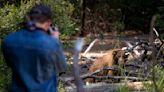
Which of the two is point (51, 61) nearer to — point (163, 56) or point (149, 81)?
point (149, 81)

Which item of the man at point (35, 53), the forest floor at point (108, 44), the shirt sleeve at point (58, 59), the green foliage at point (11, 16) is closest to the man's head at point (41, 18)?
the man at point (35, 53)

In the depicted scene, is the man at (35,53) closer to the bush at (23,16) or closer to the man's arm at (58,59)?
the man's arm at (58,59)

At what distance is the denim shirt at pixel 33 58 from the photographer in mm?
4129

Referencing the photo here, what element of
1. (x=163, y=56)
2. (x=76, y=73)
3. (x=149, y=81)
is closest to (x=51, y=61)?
(x=76, y=73)

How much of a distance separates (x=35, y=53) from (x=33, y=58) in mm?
50

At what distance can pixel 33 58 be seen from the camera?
13.7ft

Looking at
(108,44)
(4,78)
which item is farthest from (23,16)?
(108,44)

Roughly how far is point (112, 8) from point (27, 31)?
26547mm

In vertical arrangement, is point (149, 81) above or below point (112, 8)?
above

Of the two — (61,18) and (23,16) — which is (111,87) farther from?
(23,16)

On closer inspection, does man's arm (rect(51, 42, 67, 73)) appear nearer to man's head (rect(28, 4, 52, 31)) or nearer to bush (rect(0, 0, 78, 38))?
man's head (rect(28, 4, 52, 31))

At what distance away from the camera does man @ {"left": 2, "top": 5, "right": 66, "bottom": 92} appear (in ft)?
13.6

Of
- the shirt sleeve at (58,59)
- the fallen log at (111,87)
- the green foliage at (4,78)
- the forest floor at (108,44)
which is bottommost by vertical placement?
the forest floor at (108,44)

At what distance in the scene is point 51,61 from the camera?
417 centimetres
